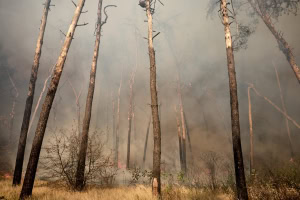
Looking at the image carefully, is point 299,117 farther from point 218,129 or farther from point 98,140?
point 98,140

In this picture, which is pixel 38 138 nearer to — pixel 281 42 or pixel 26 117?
pixel 26 117

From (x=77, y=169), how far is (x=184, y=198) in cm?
432

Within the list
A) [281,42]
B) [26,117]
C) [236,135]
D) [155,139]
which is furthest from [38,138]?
[281,42]

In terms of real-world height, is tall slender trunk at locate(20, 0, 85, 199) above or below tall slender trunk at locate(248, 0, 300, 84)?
below

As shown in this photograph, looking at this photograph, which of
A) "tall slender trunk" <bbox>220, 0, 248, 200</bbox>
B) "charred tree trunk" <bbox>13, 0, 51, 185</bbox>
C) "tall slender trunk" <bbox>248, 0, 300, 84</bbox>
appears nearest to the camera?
"tall slender trunk" <bbox>220, 0, 248, 200</bbox>

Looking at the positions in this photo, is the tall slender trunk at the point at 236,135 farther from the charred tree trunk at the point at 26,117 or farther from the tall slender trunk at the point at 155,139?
the charred tree trunk at the point at 26,117

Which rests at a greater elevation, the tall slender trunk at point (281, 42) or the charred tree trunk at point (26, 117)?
the tall slender trunk at point (281, 42)

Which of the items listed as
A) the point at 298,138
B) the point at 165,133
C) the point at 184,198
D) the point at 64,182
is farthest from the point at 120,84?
the point at 298,138

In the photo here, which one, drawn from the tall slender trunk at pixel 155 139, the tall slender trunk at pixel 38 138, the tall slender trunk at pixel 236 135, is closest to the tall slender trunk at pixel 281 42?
the tall slender trunk at pixel 236 135

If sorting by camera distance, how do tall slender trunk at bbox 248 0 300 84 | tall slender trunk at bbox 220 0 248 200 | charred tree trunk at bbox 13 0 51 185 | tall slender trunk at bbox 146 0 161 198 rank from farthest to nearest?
tall slender trunk at bbox 248 0 300 84, charred tree trunk at bbox 13 0 51 185, tall slender trunk at bbox 146 0 161 198, tall slender trunk at bbox 220 0 248 200

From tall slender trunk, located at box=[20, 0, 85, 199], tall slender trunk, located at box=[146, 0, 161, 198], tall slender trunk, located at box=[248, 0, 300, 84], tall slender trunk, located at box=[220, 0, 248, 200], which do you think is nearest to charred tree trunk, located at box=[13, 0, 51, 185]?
tall slender trunk, located at box=[20, 0, 85, 199]

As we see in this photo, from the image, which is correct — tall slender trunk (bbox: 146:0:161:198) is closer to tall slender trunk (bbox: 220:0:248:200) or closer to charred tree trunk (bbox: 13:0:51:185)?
tall slender trunk (bbox: 220:0:248:200)

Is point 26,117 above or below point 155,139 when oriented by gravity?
above

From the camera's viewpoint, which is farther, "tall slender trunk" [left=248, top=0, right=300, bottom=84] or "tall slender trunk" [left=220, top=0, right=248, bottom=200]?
"tall slender trunk" [left=248, top=0, right=300, bottom=84]
